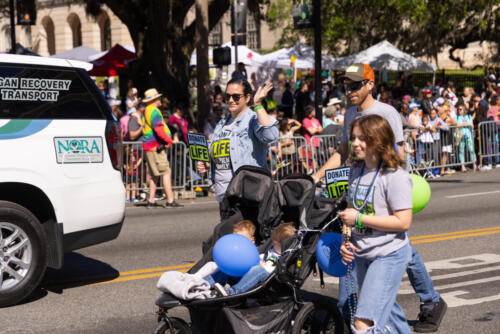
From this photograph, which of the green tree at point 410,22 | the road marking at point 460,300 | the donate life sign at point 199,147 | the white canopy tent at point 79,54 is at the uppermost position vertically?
the green tree at point 410,22

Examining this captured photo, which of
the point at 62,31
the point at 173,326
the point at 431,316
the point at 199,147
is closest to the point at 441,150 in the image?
the point at 199,147

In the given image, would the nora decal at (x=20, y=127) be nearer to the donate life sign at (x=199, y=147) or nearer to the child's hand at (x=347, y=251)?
the donate life sign at (x=199, y=147)

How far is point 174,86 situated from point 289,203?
1561 centimetres

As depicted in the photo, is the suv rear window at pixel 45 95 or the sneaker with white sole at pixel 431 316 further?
the suv rear window at pixel 45 95

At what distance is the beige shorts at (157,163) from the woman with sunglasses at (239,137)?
263 inches

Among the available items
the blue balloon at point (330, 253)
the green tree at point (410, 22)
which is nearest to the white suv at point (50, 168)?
the blue balloon at point (330, 253)

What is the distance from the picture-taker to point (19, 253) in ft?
22.5

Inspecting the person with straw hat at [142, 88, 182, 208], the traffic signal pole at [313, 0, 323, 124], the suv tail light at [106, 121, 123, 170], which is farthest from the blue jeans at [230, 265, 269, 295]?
the traffic signal pole at [313, 0, 323, 124]

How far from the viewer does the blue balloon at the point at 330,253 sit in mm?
4867

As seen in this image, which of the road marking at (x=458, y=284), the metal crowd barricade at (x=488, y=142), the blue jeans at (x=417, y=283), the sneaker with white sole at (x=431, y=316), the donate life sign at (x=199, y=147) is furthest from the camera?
the metal crowd barricade at (x=488, y=142)

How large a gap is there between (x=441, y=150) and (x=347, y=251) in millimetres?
13312

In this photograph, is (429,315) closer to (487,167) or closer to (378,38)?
(487,167)

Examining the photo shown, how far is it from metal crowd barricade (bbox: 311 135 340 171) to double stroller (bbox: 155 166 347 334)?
9.80 metres

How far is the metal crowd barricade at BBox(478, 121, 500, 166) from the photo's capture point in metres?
17.9
